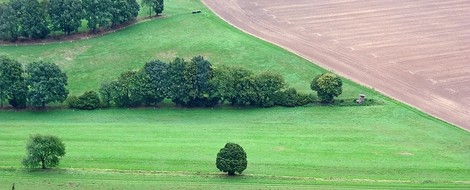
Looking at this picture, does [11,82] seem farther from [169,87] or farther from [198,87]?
[198,87]

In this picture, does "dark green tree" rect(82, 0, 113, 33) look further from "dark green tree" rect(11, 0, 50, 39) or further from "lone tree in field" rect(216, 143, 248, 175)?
"lone tree in field" rect(216, 143, 248, 175)

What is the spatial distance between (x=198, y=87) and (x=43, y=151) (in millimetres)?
35471

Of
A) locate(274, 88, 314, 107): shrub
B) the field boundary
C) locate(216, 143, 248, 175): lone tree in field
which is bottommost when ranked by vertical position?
the field boundary

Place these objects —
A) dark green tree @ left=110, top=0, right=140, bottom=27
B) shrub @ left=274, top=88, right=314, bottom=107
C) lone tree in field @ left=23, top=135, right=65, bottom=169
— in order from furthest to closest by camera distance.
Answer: dark green tree @ left=110, top=0, right=140, bottom=27 < shrub @ left=274, top=88, right=314, bottom=107 < lone tree in field @ left=23, top=135, right=65, bottom=169

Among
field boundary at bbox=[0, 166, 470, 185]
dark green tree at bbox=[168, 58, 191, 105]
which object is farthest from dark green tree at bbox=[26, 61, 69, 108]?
field boundary at bbox=[0, 166, 470, 185]

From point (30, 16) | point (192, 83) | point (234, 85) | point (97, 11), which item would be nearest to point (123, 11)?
point (97, 11)

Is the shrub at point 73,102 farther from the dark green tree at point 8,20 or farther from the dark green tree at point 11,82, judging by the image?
the dark green tree at point 8,20

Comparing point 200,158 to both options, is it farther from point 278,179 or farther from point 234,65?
point 234,65

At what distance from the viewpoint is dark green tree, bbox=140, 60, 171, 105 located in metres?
145

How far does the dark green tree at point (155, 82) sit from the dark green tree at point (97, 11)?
1199 inches

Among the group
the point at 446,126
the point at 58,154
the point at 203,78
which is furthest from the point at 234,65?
the point at 58,154

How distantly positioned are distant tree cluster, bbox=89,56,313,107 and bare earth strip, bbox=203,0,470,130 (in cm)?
1568

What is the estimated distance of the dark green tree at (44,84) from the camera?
144 m

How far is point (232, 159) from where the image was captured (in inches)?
4496
